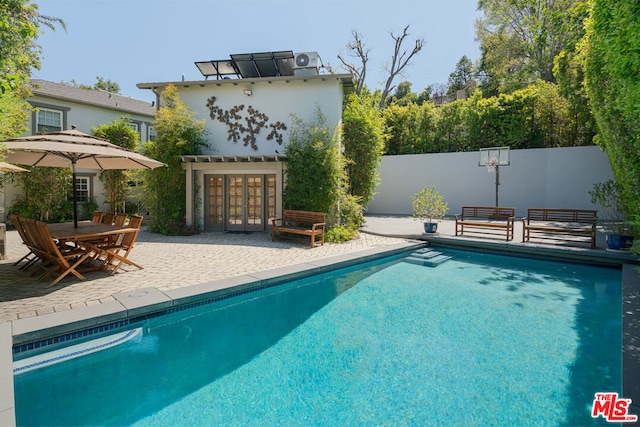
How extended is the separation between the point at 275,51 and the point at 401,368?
1153 centimetres

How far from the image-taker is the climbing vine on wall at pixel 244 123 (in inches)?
441

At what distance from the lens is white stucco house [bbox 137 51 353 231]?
1082cm

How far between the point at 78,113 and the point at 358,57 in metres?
17.3

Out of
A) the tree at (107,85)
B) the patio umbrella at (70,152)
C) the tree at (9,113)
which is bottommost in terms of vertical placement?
the patio umbrella at (70,152)

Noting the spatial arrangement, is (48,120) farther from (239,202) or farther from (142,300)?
(142,300)

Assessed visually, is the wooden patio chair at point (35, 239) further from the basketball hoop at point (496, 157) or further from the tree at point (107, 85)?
the tree at point (107, 85)

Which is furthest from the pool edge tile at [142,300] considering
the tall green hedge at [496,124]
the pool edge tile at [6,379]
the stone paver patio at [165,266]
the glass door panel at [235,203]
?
the tall green hedge at [496,124]

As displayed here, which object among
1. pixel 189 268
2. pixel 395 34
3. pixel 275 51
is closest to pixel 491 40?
pixel 395 34

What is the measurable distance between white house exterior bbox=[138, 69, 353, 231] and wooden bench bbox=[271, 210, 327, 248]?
67 centimetres

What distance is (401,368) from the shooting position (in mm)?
3492

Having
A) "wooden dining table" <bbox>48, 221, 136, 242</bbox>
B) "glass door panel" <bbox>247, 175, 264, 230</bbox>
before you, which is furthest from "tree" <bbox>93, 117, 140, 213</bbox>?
"wooden dining table" <bbox>48, 221, 136, 242</bbox>

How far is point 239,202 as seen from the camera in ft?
37.7

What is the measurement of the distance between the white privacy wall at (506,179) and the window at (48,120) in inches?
619

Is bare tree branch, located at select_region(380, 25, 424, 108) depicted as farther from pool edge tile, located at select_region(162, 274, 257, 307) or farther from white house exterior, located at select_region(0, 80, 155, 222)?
pool edge tile, located at select_region(162, 274, 257, 307)
